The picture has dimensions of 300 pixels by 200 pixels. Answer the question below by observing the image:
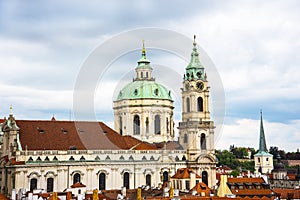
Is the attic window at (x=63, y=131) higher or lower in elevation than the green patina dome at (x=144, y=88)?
lower

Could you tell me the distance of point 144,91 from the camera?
103 m

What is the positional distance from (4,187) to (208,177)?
37027 millimetres

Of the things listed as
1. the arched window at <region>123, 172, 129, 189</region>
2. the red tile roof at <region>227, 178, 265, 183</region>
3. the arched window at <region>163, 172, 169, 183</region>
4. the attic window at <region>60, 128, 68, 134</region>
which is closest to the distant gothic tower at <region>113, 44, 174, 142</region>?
the arched window at <region>163, 172, 169, 183</region>

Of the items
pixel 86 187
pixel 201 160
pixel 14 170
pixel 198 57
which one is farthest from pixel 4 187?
pixel 198 57

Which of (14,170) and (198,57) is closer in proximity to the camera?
(14,170)

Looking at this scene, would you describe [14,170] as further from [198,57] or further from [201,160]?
[198,57]

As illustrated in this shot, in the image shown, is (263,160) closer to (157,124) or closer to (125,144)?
(157,124)

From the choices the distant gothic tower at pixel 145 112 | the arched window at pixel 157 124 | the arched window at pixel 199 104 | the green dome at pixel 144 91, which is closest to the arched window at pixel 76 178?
the distant gothic tower at pixel 145 112

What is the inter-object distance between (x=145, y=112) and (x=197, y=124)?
1188 cm

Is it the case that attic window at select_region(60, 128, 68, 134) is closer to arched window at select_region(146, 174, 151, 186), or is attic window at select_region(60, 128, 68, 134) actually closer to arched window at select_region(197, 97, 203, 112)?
arched window at select_region(146, 174, 151, 186)

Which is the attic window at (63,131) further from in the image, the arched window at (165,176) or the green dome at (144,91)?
the green dome at (144,91)

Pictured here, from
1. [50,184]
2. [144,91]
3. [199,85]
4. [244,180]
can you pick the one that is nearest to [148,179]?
[244,180]

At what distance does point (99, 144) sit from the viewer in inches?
3413

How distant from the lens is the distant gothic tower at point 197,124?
93.5 m
